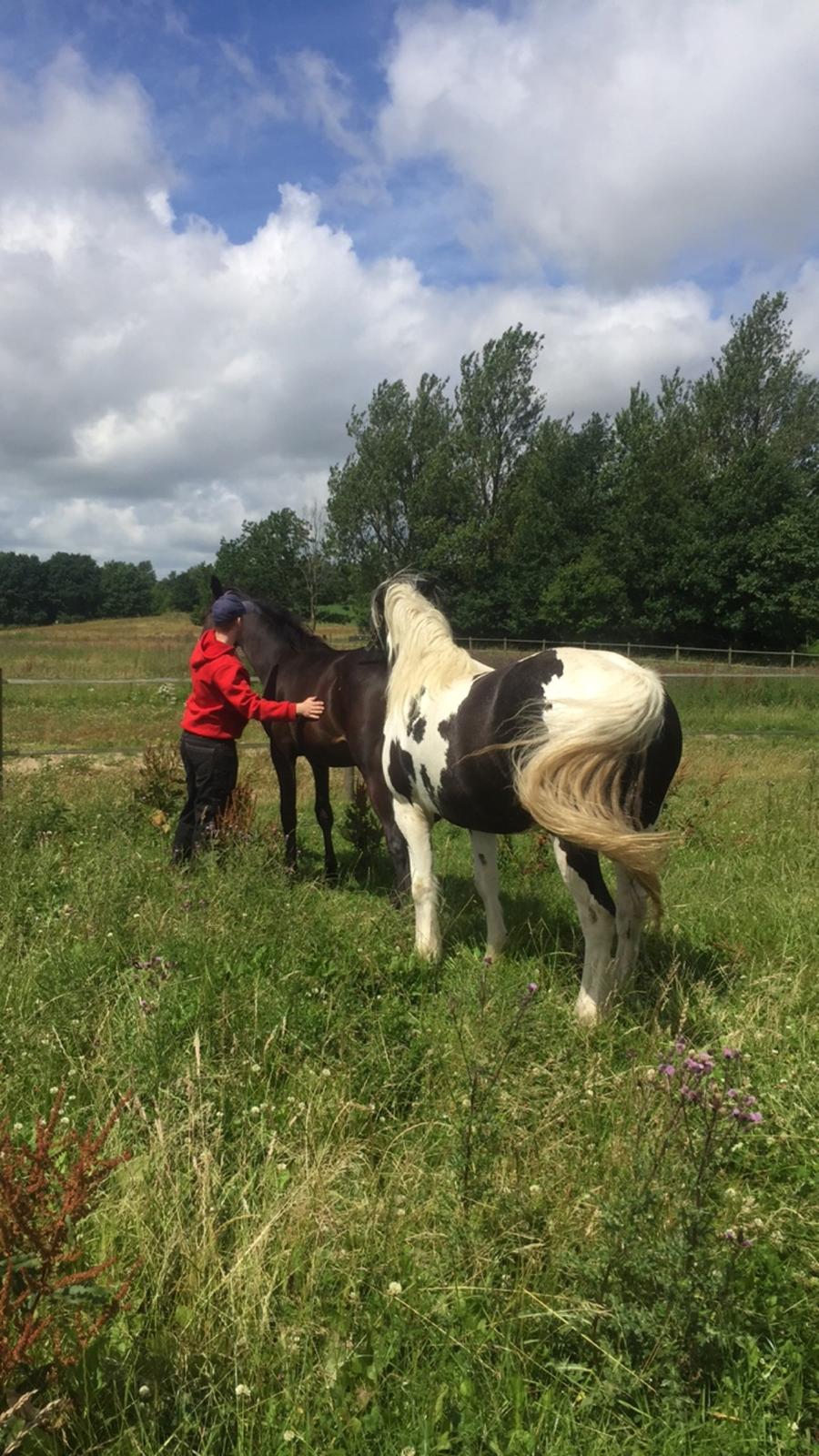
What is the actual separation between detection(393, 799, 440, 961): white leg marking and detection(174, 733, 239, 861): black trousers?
1298 mm

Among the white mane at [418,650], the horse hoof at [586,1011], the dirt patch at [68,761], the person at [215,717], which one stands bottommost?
the dirt patch at [68,761]

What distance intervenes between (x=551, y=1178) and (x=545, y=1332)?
406mm

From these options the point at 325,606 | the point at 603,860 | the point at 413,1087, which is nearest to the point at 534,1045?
the point at 413,1087

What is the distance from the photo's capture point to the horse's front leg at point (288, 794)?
20.3 feet

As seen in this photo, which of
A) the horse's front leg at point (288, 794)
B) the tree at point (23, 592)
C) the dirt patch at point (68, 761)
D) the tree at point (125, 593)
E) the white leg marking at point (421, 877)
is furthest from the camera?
the tree at point (125, 593)

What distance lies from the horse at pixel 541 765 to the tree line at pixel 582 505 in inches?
1344

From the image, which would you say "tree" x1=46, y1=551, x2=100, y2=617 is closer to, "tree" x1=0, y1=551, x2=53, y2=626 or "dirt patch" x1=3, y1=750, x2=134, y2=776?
"tree" x1=0, y1=551, x2=53, y2=626

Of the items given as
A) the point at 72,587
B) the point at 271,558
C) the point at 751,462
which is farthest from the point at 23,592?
the point at 751,462

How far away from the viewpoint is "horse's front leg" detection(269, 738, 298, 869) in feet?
20.3

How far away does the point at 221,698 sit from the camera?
5195 mm

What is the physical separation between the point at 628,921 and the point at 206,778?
112 inches

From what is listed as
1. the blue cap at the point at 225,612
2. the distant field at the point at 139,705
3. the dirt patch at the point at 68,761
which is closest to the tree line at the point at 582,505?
the distant field at the point at 139,705

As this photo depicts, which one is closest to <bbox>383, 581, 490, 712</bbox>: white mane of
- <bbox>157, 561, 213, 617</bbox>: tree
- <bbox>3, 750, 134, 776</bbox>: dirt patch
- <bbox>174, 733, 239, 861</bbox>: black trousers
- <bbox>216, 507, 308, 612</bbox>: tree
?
<bbox>174, 733, 239, 861</bbox>: black trousers

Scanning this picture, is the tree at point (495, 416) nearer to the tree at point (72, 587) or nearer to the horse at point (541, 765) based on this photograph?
the horse at point (541, 765)
